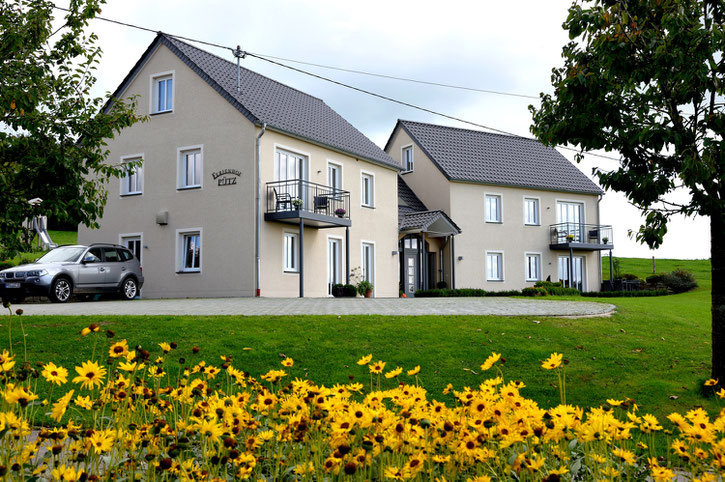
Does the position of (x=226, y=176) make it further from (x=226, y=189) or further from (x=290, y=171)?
(x=290, y=171)

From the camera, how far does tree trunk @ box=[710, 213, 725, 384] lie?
23.9 feet

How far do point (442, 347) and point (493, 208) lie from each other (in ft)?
81.2

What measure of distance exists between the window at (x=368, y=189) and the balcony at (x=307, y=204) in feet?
7.16

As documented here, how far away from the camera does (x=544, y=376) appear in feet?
25.6

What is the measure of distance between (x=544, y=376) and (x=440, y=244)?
2370 cm

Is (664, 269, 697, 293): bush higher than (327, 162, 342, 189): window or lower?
lower

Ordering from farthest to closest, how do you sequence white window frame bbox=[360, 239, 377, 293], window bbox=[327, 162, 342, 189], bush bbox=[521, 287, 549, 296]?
bush bbox=[521, 287, 549, 296]
white window frame bbox=[360, 239, 377, 293]
window bbox=[327, 162, 342, 189]

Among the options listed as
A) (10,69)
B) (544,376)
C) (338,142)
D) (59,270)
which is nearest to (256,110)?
(338,142)

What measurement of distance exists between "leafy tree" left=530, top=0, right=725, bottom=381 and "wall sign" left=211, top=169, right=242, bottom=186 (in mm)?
14859

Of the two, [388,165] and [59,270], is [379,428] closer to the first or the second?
[59,270]

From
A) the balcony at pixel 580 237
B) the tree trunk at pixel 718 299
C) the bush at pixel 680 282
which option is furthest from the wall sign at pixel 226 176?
the bush at pixel 680 282

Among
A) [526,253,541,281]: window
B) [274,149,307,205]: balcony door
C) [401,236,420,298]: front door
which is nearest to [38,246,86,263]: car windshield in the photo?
[274,149,307,205]: balcony door

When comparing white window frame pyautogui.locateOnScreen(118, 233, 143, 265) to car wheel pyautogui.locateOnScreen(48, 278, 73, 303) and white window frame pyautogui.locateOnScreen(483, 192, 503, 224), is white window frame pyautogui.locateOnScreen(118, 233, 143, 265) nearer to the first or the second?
Result: car wheel pyautogui.locateOnScreen(48, 278, 73, 303)

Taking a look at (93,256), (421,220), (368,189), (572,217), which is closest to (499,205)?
(572,217)
